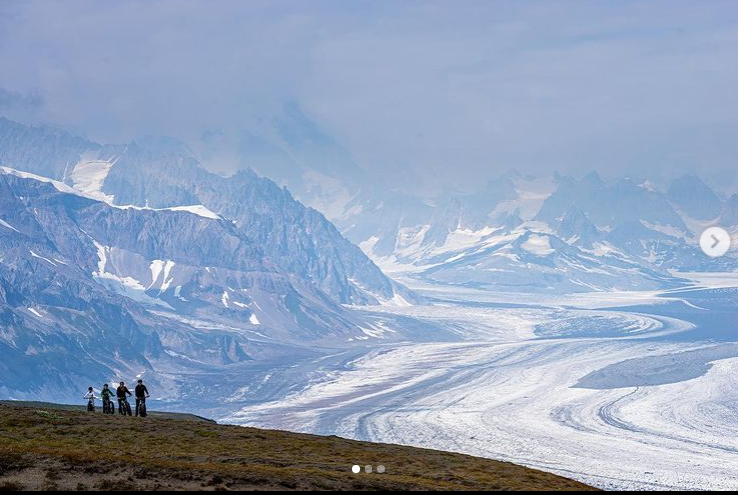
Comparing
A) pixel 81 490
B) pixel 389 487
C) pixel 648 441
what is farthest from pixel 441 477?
pixel 648 441

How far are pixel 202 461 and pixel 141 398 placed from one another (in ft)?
71.3

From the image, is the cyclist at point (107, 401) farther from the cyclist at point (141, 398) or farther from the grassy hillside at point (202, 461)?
the grassy hillside at point (202, 461)

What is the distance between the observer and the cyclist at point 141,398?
7469cm

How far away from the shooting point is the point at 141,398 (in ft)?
246

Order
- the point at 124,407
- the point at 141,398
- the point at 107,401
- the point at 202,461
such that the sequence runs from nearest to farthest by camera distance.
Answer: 1. the point at 202,461
2. the point at 141,398
3. the point at 124,407
4. the point at 107,401

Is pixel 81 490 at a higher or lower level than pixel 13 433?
lower

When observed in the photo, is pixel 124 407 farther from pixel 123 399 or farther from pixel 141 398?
pixel 141 398

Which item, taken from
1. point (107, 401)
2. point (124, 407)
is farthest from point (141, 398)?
point (107, 401)

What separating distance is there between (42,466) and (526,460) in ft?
443

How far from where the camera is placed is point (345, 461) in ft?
195

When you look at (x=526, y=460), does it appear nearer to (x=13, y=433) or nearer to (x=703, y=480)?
(x=703, y=480)

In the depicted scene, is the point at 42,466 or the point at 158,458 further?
the point at 158,458

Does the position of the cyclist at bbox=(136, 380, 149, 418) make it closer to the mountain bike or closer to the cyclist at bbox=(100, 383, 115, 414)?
the mountain bike

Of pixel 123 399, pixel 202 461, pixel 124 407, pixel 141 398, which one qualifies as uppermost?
pixel 123 399
